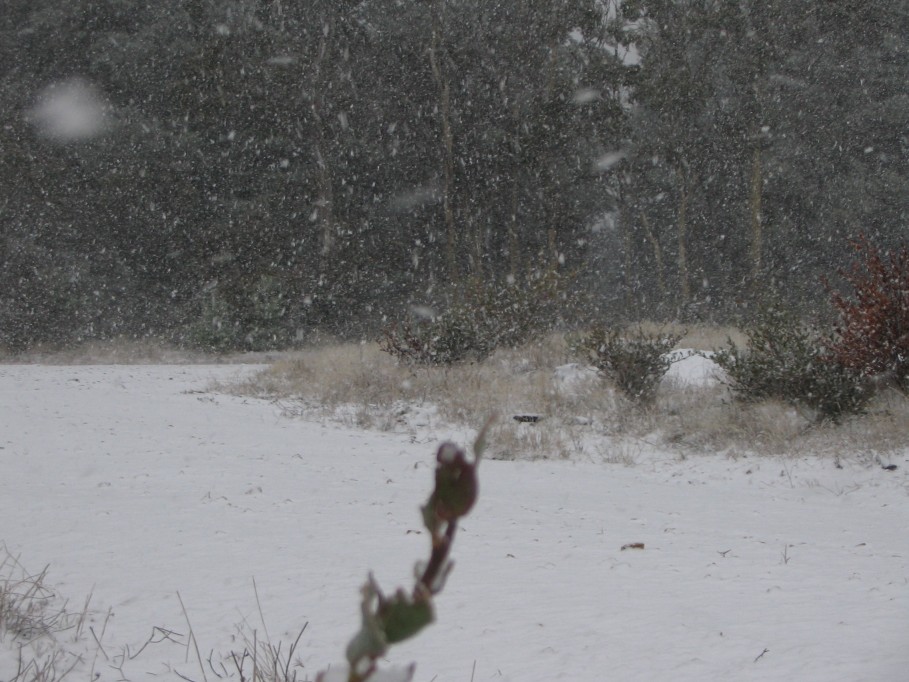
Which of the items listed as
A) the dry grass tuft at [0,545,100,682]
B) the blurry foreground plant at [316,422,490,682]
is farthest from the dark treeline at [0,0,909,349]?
the blurry foreground plant at [316,422,490,682]

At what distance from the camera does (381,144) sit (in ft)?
84.5

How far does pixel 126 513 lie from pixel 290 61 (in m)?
20.5

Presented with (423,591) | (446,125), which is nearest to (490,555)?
(423,591)

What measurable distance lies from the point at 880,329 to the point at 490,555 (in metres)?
5.24

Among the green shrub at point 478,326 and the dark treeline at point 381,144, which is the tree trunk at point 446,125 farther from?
the green shrub at point 478,326

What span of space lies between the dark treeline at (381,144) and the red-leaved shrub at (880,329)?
1135 cm

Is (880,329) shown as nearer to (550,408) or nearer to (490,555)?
(550,408)

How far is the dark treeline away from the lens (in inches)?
814

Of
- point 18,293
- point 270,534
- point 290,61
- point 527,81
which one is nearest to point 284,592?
point 270,534

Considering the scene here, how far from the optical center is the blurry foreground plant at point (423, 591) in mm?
317

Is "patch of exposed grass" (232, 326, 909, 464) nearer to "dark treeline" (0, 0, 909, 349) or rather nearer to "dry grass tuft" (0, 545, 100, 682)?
"dry grass tuft" (0, 545, 100, 682)

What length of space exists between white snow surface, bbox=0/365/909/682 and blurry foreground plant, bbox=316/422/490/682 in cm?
181

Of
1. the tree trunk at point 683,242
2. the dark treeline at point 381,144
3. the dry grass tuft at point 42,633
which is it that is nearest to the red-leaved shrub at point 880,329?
the dry grass tuft at point 42,633

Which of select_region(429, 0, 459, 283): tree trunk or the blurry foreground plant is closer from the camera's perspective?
the blurry foreground plant
